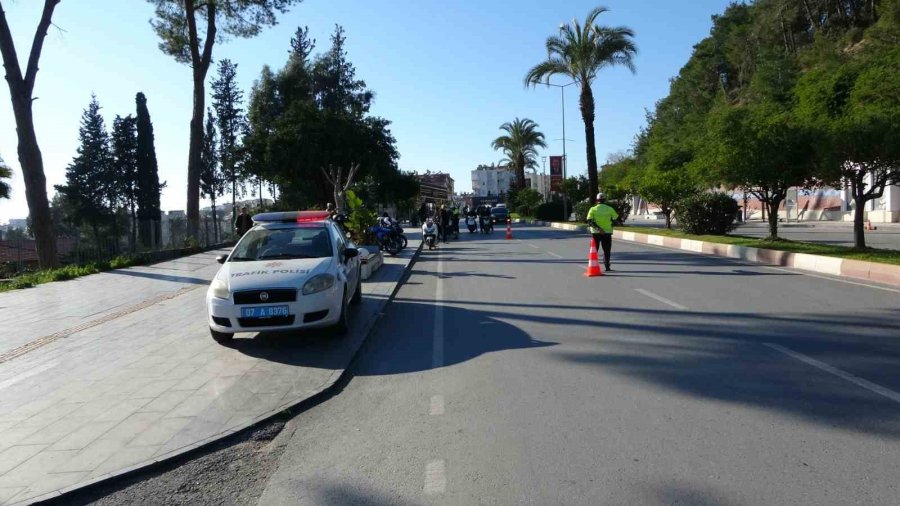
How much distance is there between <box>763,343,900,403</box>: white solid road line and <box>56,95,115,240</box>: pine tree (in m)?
66.5

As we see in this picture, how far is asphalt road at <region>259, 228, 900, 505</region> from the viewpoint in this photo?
4195 millimetres

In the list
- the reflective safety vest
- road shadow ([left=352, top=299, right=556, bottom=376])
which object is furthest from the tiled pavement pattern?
the reflective safety vest

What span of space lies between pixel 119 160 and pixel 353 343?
205 ft

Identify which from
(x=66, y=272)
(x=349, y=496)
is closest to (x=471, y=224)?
(x=66, y=272)

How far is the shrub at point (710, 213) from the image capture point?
27.0 m

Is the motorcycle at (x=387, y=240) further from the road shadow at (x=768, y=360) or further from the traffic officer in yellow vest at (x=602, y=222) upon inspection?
the road shadow at (x=768, y=360)

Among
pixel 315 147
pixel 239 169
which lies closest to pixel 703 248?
pixel 315 147

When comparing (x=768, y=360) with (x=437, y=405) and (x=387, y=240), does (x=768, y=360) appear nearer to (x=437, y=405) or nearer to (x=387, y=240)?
(x=437, y=405)

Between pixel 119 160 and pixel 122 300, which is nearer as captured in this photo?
pixel 122 300

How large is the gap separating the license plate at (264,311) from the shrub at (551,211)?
5230 centimetres

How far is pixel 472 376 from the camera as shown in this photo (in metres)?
6.93

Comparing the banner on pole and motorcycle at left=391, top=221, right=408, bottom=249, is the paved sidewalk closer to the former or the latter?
motorcycle at left=391, top=221, right=408, bottom=249

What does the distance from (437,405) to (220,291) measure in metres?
3.64

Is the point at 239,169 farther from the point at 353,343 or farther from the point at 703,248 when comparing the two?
the point at 353,343
